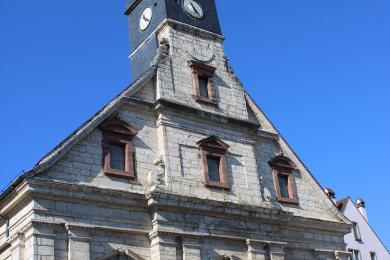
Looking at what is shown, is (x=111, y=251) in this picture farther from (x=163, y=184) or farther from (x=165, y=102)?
(x=165, y=102)

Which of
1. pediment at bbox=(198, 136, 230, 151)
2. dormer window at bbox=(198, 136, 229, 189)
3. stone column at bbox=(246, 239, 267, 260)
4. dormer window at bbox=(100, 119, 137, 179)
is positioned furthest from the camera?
pediment at bbox=(198, 136, 230, 151)

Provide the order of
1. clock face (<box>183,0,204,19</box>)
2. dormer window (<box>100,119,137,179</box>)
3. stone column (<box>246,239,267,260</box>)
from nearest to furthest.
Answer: dormer window (<box>100,119,137,179</box>) → stone column (<box>246,239,267,260</box>) → clock face (<box>183,0,204,19</box>)

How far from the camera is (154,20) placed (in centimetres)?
2786

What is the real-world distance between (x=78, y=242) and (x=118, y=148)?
13.7 ft

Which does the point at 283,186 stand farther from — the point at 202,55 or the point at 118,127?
the point at 118,127

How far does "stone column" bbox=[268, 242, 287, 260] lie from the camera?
960 inches

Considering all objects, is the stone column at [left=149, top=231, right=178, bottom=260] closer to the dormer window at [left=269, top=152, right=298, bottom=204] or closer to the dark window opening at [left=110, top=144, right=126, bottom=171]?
the dark window opening at [left=110, top=144, right=126, bottom=171]

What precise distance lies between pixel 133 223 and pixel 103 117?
404 cm

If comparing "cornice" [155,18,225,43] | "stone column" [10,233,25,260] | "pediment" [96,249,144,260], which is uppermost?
"cornice" [155,18,225,43]

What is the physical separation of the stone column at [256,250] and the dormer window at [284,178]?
10.4ft

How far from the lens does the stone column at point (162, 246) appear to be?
21.2 meters

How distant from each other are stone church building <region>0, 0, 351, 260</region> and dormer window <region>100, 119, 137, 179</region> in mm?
39

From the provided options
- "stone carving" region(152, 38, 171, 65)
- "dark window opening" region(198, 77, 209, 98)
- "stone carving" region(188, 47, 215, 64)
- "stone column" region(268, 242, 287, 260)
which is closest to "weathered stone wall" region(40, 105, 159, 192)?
"stone carving" region(152, 38, 171, 65)

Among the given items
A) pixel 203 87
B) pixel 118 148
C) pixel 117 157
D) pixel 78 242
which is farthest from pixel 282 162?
pixel 78 242
